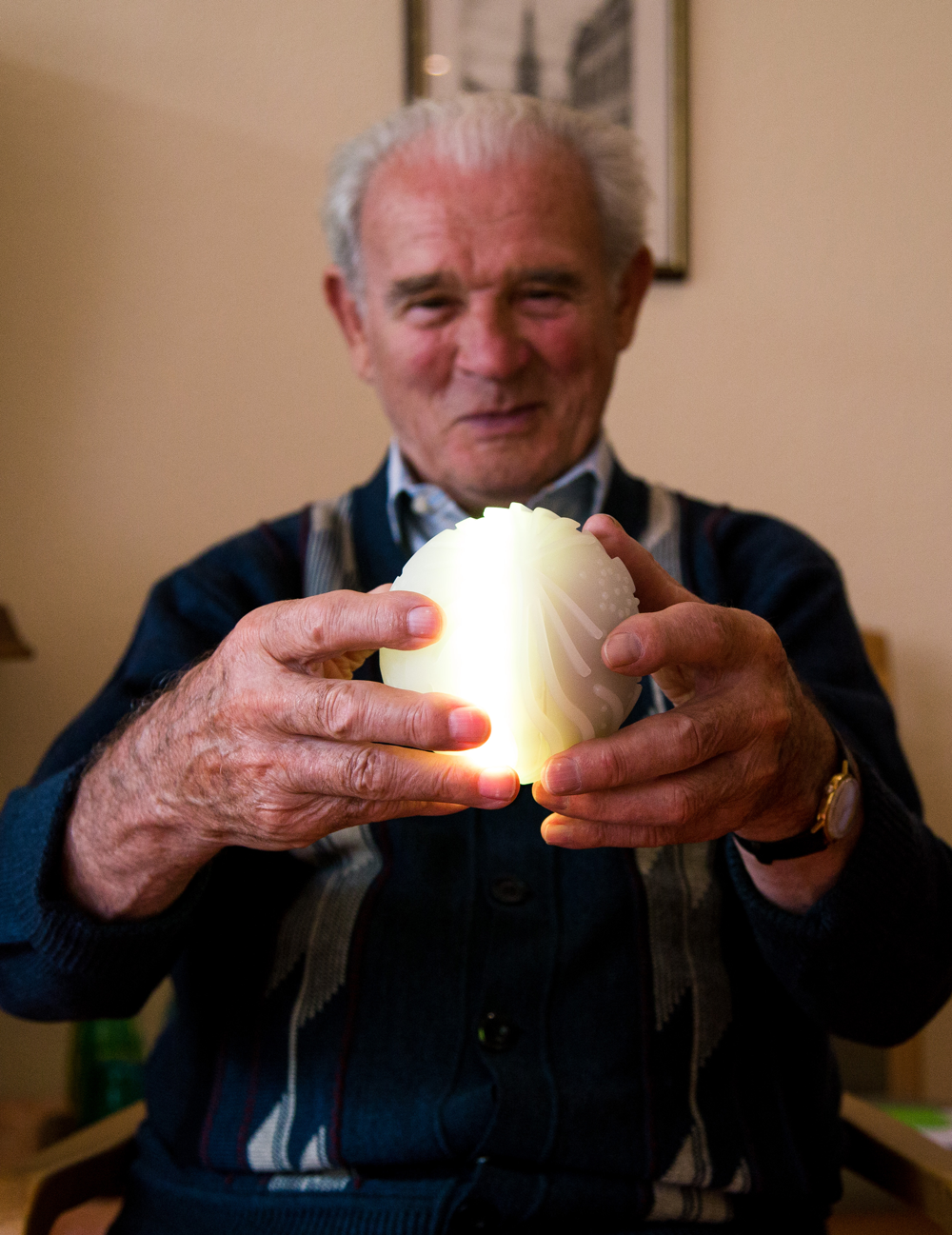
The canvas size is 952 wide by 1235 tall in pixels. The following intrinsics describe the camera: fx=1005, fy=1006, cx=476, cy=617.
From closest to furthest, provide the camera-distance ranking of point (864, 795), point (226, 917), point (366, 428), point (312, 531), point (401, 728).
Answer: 1. point (401, 728)
2. point (864, 795)
3. point (226, 917)
4. point (312, 531)
5. point (366, 428)

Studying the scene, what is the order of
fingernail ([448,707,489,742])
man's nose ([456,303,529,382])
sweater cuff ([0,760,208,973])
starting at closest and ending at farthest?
fingernail ([448,707,489,742])
sweater cuff ([0,760,208,973])
man's nose ([456,303,529,382])

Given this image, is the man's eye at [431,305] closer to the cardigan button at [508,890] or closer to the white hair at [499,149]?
the white hair at [499,149]

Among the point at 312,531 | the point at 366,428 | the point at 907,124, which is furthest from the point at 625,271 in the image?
the point at 907,124

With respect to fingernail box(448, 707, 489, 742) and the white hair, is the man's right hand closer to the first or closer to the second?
fingernail box(448, 707, 489, 742)

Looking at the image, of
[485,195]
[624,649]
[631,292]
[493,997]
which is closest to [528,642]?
[624,649]

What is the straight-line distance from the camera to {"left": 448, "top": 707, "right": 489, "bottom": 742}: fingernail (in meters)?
0.52

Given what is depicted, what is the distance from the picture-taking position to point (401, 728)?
531 millimetres

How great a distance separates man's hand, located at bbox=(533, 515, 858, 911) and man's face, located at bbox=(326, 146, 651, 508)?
433mm

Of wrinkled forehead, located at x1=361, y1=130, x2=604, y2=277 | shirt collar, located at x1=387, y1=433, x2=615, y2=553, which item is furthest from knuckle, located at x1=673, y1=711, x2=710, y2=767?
wrinkled forehead, located at x1=361, y1=130, x2=604, y2=277

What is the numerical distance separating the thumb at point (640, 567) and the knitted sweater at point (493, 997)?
213 mm

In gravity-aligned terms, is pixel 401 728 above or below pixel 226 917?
above

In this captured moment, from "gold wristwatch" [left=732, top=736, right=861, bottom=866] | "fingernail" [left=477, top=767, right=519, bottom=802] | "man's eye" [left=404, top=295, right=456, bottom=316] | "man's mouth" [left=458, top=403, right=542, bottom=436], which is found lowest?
"gold wristwatch" [left=732, top=736, right=861, bottom=866]

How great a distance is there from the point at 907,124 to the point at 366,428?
1.17 m

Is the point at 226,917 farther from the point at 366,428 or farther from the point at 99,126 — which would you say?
the point at 99,126
